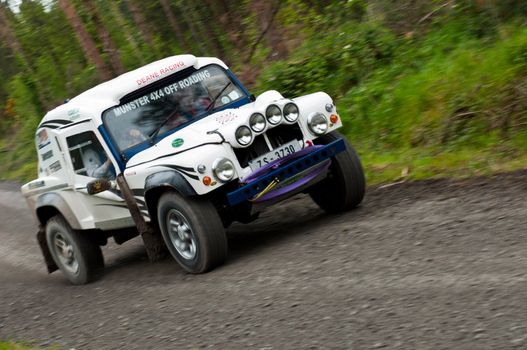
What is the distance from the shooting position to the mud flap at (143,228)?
7.38 metres

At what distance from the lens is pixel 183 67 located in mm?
8078

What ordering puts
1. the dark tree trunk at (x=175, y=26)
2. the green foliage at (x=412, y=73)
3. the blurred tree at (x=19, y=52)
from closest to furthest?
the green foliage at (x=412, y=73) → the dark tree trunk at (x=175, y=26) → the blurred tree at (x=19, y=52)

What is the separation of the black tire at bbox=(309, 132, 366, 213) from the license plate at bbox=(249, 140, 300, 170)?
0.43m

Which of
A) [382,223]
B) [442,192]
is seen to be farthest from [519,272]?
[442,192]

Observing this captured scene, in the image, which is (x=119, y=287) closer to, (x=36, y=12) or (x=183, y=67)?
(x=183, y=67)

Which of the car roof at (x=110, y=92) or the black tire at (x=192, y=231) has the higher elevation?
the car roof at (x=110, y=92)

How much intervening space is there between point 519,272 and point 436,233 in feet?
4.63

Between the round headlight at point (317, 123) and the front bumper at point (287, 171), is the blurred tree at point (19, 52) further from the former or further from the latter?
the front bumper at point (287, 171)

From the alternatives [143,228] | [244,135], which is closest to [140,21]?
[143,228]

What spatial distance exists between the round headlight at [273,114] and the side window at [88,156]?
1830 mm

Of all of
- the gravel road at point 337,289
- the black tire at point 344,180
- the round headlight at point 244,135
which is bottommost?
the gravel road at point 337,289

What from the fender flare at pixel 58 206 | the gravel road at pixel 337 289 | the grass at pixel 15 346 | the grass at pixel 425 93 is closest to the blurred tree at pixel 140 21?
the grass at pixel 425 93

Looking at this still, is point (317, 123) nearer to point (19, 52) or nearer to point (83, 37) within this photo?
point (83, 37)

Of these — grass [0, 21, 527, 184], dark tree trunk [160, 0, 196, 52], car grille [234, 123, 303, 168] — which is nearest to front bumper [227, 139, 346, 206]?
car grille [234, 123, 303, 168]
